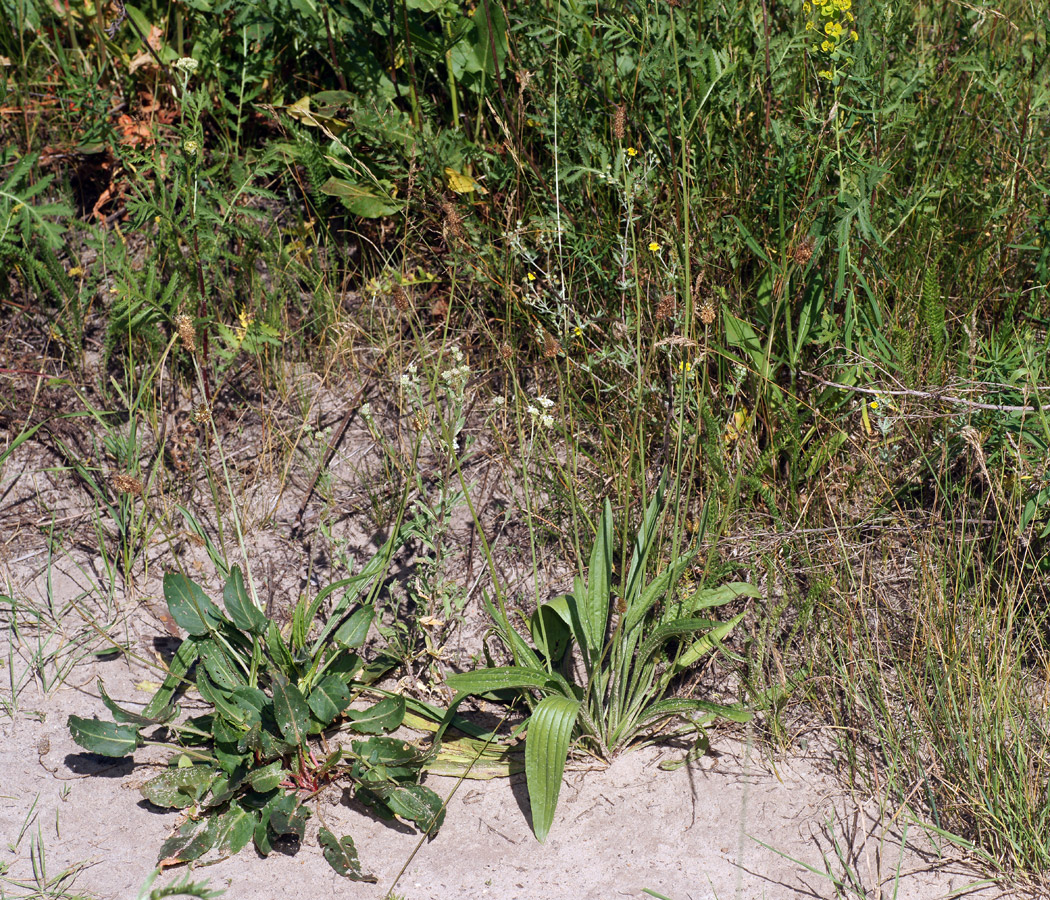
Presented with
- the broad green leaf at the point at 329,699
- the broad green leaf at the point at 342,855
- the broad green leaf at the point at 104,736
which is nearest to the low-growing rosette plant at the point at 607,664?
the broad green leaf at the point at 329,699

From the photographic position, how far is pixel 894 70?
2.60 metres

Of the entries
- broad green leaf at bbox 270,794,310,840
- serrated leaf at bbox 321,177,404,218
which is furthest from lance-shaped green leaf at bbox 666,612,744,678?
serrated leaf at bbox 321,177,404,218

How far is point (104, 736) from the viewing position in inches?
86.6

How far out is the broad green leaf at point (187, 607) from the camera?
237 cm

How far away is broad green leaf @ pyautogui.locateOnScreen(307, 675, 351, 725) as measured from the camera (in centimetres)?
223

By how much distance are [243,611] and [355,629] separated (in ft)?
1.04

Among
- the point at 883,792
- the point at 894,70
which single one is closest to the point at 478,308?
the point at 894,70

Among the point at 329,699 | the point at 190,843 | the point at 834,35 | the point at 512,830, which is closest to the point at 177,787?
the point at 190,843

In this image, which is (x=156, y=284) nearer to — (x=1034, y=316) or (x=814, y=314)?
(x=814, y=314)

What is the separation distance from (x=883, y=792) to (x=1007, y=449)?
87 cm

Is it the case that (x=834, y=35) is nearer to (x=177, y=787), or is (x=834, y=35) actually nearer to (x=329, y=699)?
(x=329, y=699)

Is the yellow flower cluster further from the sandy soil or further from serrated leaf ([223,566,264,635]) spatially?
serrated leaf ([223,566,264,635])

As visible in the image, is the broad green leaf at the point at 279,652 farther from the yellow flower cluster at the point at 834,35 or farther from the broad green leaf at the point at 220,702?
the yellow flower cluster at the point at 834,35

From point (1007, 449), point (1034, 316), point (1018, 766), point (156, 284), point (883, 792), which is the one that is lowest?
point (883, 792)
